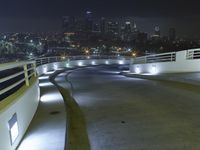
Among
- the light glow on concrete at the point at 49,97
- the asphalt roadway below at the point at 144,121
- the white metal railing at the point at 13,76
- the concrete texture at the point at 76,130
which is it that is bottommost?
the concrete texture at the point at 76,130

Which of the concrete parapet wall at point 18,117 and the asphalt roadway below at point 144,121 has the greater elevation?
the concrete parapet wall at point 18,117

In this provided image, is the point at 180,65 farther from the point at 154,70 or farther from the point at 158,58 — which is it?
the point at 158,58

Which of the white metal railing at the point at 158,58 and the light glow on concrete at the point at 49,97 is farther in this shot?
the white metal railing at the point at 158,58

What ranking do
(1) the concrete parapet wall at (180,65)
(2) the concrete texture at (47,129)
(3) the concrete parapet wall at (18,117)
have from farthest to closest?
(1) the concrete parapet wall at (180,65) < (2) the concrete texture at (47,129) < (3) the concrete parapet wall at (18,117)

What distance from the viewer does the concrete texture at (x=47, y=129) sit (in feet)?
14.7

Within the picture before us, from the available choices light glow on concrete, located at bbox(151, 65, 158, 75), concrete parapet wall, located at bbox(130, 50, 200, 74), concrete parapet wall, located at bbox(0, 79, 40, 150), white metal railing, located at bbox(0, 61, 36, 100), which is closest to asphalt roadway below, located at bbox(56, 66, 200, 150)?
concrete parapet wall, located at bbox(0, 79, 40, 150)

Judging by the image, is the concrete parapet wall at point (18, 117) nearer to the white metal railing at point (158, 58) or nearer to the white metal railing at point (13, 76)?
the white metal railing at point (13, 76)

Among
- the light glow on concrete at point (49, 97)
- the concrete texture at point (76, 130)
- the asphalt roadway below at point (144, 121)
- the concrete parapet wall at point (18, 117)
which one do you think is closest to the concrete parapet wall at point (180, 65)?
the asphalt roadway below at point (144, 121)

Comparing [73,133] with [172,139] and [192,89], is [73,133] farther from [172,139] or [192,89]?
[192,89]

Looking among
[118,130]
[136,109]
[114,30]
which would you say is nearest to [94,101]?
[136,109]

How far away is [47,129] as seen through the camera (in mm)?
5332

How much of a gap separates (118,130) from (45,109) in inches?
101

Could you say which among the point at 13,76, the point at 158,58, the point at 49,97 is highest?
the point at 13,76

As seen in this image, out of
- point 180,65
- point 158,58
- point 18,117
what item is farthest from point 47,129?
point 158,58
